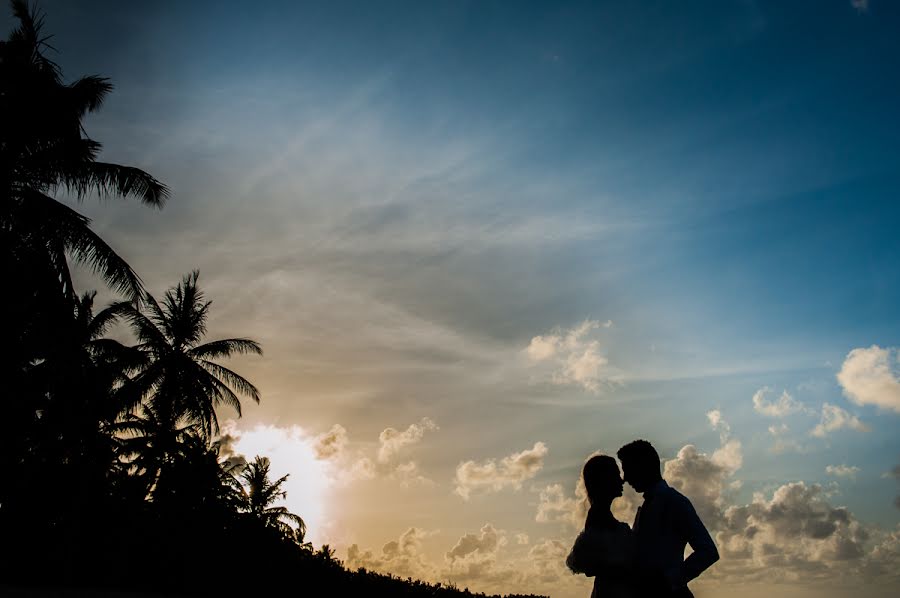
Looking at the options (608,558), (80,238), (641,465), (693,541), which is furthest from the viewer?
(80,238)

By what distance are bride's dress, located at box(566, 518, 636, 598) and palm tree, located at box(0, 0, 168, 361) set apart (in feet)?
38.5

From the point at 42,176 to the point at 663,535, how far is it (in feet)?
44.0

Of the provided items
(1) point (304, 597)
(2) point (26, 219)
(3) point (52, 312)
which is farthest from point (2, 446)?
(1) point (304, 597)

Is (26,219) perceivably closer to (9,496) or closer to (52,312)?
(52,312)

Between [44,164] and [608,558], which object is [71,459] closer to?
[44,164]

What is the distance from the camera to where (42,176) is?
40.4ft

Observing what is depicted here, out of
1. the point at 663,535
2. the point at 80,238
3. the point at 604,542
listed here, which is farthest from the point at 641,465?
the point at 80,238

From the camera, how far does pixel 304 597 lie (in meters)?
10.3

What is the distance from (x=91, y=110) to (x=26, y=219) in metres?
3.05

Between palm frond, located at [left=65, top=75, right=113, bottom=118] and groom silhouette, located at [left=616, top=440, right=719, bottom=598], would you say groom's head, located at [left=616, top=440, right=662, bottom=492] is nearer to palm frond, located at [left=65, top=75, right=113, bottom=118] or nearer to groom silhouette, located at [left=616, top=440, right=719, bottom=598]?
groom silhouette, located at [left=616, top=440, right=719, bottom=598]

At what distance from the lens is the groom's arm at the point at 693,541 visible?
3004 mm

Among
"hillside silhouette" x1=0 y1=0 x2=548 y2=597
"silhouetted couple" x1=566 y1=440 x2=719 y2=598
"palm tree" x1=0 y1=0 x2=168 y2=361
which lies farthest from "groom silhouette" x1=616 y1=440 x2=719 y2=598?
"palm tree" x1=0 y1=0 x2=168 y2=361

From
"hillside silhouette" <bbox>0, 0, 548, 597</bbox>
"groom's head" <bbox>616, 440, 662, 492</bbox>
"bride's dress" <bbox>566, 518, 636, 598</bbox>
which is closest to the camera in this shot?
"bride's dress" <bbox>566, 518, 636, 598</bbox>

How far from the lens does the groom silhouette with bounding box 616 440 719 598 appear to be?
2951mm
